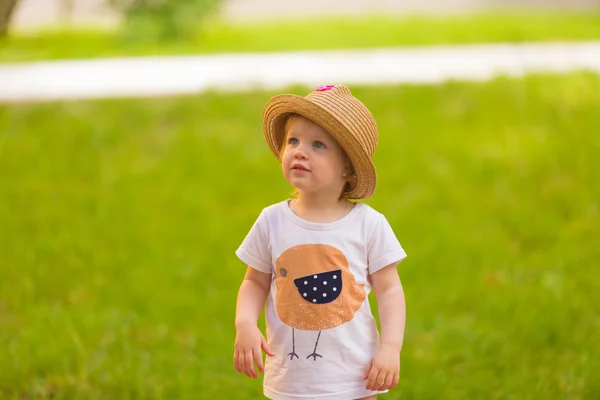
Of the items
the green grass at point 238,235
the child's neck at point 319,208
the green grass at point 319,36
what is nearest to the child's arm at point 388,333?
the child's neck at point 319,208

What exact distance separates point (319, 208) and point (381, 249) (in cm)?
22

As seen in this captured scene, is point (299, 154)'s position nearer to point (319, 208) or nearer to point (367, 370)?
point (319, 208)

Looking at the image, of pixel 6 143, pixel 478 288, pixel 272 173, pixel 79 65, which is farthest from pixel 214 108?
pixel 478 288

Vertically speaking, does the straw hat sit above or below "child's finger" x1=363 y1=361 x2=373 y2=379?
above

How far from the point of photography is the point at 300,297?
8.33ft

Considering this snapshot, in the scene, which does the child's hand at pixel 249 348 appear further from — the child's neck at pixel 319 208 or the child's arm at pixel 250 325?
the child's neck at pixel 319 208

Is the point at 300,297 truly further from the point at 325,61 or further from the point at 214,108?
the point at 325,61

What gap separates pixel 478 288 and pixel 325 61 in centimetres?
377

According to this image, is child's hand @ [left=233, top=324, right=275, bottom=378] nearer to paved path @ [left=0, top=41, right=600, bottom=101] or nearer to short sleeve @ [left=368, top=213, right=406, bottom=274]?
short sleeve @ [left=368, top=213, right=406, bottom=274]

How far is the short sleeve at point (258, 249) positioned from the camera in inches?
104

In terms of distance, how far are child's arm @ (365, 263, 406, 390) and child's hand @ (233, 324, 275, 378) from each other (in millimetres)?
320

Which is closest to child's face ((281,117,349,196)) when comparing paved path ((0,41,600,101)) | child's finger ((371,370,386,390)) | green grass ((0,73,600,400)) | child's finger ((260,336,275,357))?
child's finger ((260,336,275,357))

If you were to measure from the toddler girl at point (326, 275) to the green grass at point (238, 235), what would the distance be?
1.29 m

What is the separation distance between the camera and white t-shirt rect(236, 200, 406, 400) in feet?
8.31
